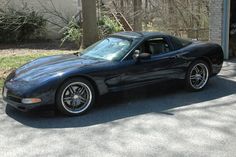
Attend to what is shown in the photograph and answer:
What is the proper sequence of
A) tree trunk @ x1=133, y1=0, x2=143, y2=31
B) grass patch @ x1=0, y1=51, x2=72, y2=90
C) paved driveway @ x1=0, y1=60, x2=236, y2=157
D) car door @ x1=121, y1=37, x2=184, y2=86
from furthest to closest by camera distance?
1. tree trunk @ x1=133, y1=0, x2=143, y2=31
2. grass patch @ x1=0, y1=51, x2=72, y2=90
3. car door @ x1=121, y1=37, x2=184, y2=86
4. paved driveway @ x1=0, y1=60, x2=236, y2=157

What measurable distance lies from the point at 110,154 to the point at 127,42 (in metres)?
2.98

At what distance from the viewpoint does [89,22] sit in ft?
46.3

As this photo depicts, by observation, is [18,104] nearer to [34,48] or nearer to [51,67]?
[51,67]

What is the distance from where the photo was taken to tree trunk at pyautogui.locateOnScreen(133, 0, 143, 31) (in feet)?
70.8

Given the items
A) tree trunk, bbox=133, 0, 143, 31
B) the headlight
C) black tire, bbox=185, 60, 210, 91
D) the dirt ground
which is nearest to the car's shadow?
black tire, bbox=185, 60, 210, 91

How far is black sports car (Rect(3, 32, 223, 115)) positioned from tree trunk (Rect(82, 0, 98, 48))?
6.32 m

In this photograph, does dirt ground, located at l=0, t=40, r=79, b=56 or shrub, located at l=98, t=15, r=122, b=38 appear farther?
shrub, located at l=98, t=15, r=122, b=38

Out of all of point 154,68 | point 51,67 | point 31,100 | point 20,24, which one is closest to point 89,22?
point 20,24

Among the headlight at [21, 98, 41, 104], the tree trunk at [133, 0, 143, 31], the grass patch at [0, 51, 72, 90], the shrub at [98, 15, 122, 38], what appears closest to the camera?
the headlight at [21, 98, 41, 104]

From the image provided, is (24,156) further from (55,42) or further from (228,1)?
(55,42)

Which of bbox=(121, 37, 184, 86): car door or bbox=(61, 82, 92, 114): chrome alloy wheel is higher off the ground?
bbox=(121, 37, 184, 86): car door

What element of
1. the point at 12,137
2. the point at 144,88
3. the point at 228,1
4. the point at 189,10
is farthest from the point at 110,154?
the point at 189,10

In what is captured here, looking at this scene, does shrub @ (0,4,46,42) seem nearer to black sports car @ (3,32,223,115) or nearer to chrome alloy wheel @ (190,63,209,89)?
black sports car @ (3,32,223,115)

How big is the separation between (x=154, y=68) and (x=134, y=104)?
747 millimetres
